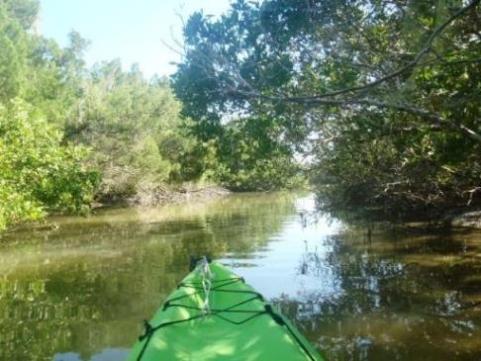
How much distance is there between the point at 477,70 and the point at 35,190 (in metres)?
10.3

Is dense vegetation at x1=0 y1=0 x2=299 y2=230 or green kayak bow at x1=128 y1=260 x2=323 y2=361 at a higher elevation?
dense vegetation at x1=0 y1=0 x2=299 y2=230

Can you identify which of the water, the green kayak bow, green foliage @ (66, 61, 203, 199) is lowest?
the water

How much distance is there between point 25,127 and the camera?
40.6 ft

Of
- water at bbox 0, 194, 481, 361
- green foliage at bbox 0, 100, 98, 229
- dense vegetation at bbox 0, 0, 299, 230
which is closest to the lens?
water at bbox 0, 194, 481, 361

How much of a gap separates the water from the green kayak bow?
1.41 meters

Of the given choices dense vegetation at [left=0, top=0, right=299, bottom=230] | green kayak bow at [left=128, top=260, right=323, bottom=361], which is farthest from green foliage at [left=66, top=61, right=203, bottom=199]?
green kayak bow at [left=128, top=260, right=323, bottom=361]

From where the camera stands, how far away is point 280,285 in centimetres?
1037

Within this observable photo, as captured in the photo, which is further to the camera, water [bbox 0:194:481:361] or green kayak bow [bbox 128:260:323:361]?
water [bbox 0:194:481:361]

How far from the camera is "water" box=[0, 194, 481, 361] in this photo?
23.5ft

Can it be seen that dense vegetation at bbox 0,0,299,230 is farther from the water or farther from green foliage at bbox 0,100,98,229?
the water

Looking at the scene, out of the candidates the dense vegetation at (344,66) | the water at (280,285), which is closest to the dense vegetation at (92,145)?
the dense vegetation at (344,66)

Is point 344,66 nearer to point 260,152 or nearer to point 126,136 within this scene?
point 260,152

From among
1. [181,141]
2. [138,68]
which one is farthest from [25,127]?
[138,68]

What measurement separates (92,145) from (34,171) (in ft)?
72.3
